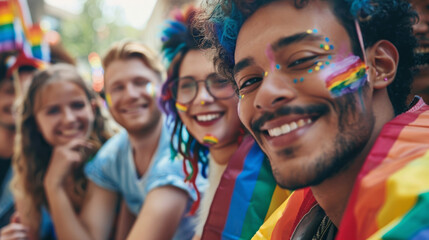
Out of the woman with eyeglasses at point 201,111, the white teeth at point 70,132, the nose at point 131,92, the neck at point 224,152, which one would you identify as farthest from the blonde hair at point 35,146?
the neck at point 224,152

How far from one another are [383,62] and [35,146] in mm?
3305

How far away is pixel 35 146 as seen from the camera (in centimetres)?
358

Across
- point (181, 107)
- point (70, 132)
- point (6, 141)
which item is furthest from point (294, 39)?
point (6, 141)

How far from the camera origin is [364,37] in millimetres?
1098

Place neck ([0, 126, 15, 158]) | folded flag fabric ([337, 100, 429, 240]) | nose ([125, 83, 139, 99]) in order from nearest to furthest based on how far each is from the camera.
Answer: folded flag fabric ([337, 100, 429, 240]), nose ([125, 83, 139, 99]), neck ([0, 126, 15, 158])

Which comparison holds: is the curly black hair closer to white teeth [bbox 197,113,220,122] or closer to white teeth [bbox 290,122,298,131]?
white teeth [bbox 290,122,298,131]

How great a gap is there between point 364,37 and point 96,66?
427 cm

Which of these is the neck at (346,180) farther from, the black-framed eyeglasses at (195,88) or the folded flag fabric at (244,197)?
the black-framed eyeglasses at (195,88)

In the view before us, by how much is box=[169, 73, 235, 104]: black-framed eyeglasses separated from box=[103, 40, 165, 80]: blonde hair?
718mm

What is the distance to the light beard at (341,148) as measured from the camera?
1002 millimetres

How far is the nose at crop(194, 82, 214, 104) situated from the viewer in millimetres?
2016

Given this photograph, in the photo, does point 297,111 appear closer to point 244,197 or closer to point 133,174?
point 244,197

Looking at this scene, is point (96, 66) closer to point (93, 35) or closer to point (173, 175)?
point (173, 175)

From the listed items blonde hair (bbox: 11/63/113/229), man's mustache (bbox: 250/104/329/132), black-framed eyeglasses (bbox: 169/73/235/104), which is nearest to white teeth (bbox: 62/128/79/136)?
blonde hair (bbox: 11/63/113/229)
